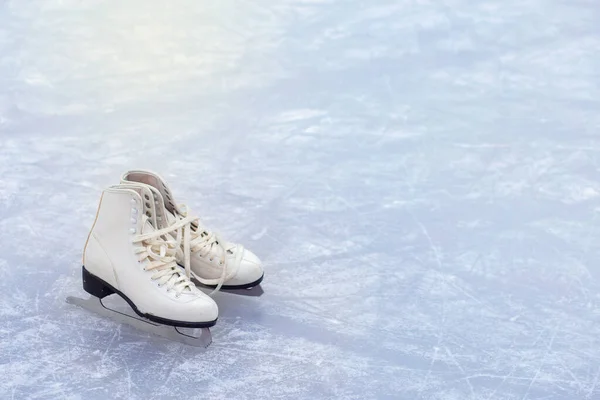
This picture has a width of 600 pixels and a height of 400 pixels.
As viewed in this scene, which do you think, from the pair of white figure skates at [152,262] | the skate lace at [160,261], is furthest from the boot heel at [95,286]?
the skate lace at [160,261]

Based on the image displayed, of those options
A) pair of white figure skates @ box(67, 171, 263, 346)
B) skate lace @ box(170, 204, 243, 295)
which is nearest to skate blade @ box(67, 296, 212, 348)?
pair of white figure skates @ box(67, 171, 263, 346)

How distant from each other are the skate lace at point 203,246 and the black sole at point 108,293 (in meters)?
0.13

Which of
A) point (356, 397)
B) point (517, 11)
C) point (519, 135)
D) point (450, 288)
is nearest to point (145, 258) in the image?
point (356, 397)

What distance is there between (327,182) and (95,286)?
0.83 meters

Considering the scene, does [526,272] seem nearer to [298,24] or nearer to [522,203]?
[522,203]

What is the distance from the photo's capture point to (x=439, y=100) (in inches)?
116

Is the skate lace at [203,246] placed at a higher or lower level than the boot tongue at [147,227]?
lower

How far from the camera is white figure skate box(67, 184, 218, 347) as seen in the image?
1754 millimetres

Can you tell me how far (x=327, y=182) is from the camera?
8.14 ft

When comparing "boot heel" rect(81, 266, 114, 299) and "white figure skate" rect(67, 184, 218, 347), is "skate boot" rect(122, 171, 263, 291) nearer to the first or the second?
"white figure skate" rect(67, 184, 218, 347)

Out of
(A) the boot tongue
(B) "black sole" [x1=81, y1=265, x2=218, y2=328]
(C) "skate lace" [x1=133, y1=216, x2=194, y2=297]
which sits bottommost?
(B) "black sole" [x1=81, y1=265, x2=218, y2=328]

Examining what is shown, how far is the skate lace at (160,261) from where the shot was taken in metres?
1.77

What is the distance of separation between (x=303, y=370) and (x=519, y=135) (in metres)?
1.30

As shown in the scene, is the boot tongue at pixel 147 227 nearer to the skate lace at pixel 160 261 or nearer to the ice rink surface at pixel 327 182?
the skate lace at pixel 160 261
